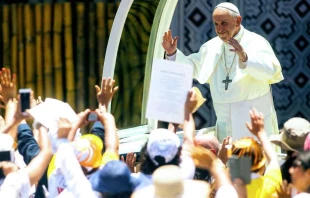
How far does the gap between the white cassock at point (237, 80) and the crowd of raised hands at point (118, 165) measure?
1.68m

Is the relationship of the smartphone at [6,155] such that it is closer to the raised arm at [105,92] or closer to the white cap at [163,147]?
the white cap at [163,147]

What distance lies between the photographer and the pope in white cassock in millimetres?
6996

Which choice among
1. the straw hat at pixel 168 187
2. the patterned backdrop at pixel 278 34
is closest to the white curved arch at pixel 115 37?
the patterned backdrop at pixel 278 34

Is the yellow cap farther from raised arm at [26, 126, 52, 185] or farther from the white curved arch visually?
the white curved arch

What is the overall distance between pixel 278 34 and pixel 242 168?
5.71 meters

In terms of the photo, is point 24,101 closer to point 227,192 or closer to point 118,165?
point 118,165

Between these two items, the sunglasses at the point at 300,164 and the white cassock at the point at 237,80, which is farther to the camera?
the white cassock at the point at 237,80

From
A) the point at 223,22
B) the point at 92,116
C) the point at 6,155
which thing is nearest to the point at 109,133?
the point at 92,116

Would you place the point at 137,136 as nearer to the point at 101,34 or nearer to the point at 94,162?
the point at 101,34

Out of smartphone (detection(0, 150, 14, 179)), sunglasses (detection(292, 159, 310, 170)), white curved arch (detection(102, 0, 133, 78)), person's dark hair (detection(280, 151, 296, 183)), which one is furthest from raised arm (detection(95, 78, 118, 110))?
white curved arch (detection(102, 0, 133, 78))

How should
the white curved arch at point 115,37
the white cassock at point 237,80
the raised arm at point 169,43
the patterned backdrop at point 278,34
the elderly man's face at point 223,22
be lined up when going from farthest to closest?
the patterned backdrop at point 278,34
the white curved arch at point 115,37
the white cassock at point 237,80
the elderly man's face at point 223,22
the raised arm at point 169,43

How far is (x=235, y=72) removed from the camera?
731cm

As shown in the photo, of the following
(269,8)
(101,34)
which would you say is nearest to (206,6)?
(269,8)

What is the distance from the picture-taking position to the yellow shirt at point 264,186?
16.3 ft
